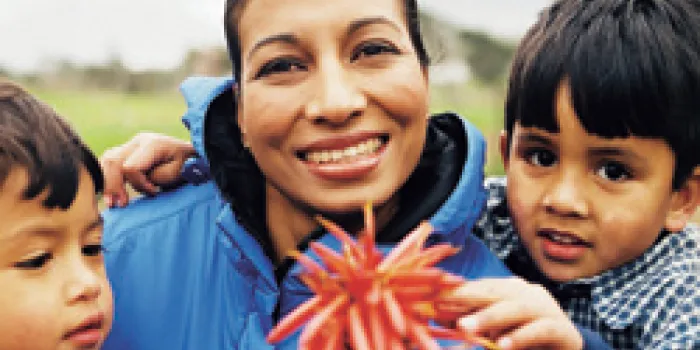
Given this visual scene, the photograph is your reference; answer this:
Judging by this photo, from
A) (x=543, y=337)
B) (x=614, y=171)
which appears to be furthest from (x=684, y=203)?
(x=543, y=337)

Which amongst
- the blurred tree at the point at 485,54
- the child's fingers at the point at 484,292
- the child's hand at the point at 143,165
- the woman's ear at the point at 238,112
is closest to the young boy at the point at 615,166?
the child's fingers at the point at 484,292

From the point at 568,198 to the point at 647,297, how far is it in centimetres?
40

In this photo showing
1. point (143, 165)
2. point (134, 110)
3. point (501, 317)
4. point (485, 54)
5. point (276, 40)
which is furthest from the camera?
point (485, 54)

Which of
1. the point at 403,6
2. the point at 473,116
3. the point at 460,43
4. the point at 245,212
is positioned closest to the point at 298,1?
the point at 403,6

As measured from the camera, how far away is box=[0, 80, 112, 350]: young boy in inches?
88.5

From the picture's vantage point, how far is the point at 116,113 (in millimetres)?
20125

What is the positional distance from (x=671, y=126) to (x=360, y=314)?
1420 millimetres

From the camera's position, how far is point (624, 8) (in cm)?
279

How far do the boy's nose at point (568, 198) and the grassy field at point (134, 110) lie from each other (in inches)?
386

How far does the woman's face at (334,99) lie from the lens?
2396mm

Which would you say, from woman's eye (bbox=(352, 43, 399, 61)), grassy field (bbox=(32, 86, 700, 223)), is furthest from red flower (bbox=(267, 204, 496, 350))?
grassy field (bbox=(32, 86, 700, 223))

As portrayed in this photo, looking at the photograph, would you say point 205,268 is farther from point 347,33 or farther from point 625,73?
point 625,73

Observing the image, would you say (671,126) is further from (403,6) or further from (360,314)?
(360,314)

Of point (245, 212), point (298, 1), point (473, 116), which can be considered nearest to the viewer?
point (298, 1)
